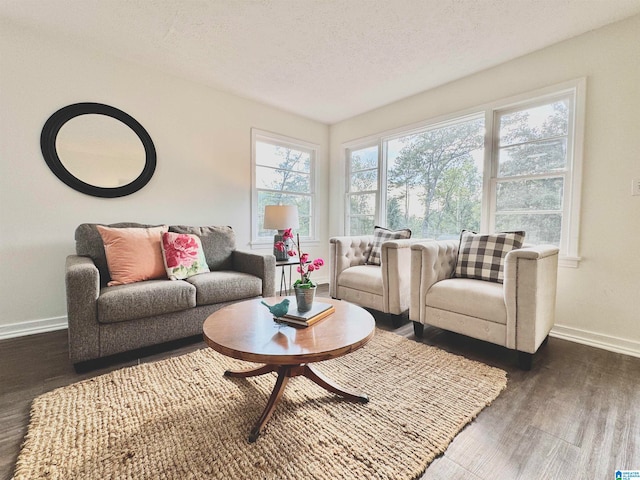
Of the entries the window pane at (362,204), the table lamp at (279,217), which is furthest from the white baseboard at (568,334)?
the window pane at (362,204)

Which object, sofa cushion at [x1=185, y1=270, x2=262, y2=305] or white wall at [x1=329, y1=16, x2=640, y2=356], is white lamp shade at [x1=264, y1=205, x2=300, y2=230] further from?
white wall at [x1=329, y1=16, x2=640, y2=356]

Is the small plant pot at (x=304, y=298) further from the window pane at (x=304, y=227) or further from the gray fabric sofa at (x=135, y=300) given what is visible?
the window pane at (x=304, y=227)

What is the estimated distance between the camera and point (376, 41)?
7.79ft

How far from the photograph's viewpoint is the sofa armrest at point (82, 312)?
5.65 ft

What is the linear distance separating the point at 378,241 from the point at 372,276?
58 cm

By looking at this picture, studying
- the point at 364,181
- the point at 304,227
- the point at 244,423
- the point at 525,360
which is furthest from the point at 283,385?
the point at 364,181

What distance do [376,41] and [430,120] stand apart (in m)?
1.21

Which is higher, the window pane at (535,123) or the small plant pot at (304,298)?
the window pane at (535,123)

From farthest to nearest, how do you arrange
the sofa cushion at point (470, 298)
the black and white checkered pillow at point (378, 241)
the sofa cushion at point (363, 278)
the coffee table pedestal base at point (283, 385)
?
the black and white checkered pillow at point (378, 241) → the sofa cushion at point (363, 278) → the sofa cushion at point (470, 298) → the coffee table pedestal base at point (283, 385)

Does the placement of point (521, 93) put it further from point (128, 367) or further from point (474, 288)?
point (128, 367)

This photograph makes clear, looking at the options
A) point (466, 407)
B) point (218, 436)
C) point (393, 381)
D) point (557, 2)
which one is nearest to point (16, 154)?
point (218, 436)

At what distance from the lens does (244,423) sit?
4.31 ft

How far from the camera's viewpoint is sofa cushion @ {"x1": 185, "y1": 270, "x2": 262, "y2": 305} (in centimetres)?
221

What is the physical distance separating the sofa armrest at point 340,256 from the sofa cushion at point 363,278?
0.07 metres
